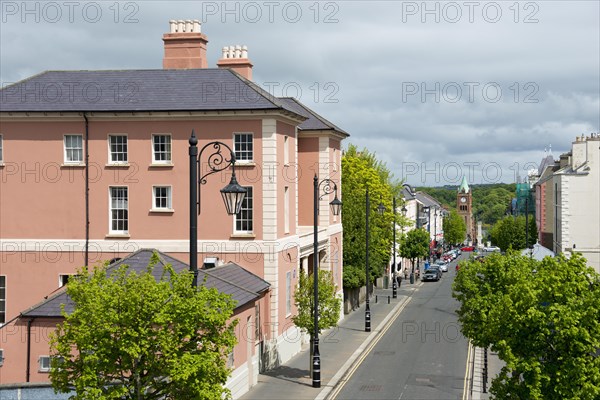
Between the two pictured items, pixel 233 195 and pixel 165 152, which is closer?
pixel 233 195

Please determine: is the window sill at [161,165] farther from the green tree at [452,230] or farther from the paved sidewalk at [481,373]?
the green tree at [452,230]

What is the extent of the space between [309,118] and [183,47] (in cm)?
1089

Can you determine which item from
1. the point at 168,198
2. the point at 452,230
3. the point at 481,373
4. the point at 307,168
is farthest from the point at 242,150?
the point at 452,230

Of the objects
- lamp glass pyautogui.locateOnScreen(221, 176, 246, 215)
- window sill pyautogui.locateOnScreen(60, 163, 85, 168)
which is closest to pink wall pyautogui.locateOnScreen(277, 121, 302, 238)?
window sill pyautogui.locateOnScreen(60, 163, 85, 168)

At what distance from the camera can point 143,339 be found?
16.9 m

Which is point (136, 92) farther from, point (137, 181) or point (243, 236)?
point (243, 236)

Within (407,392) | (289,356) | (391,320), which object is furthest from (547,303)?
(391,320)

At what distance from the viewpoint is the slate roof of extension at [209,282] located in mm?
29234

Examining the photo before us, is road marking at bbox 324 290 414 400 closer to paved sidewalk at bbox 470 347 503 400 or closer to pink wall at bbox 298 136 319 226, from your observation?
paved sidewalk at bbox 470 347 503 400

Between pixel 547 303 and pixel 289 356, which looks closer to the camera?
pixel 547 303

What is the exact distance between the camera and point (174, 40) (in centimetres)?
4319

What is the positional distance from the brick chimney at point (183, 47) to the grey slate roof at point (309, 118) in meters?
8.57

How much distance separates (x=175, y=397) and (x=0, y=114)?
2611 cm

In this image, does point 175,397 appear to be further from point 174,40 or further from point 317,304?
point 174,40
